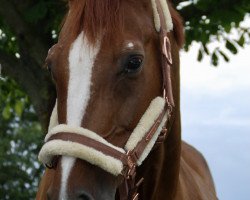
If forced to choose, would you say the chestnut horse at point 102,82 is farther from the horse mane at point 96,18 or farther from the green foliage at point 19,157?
the green foliage at point 19,157

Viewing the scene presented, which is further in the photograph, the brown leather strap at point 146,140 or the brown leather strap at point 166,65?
the brown leather strap at point 166,65

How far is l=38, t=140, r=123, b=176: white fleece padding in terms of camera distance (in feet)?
7.88

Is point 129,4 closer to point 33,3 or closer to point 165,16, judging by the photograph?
point 165,16

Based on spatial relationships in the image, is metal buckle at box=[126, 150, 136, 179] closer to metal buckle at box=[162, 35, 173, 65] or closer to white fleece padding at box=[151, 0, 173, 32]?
metal buckle at box=[162, 35, 173, 65]

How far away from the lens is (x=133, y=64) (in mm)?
2617

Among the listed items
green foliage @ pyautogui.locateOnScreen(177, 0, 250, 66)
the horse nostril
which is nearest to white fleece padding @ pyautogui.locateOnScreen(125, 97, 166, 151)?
the horse nostril

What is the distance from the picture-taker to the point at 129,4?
9.22 feet

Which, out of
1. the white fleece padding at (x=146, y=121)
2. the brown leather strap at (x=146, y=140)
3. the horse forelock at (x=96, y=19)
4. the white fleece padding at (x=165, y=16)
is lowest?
the brown leather strap at (x=146, y=140)

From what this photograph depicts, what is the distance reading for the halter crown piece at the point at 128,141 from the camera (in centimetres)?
242

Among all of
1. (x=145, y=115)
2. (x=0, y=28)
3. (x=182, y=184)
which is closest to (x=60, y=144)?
(x=145, y=115)

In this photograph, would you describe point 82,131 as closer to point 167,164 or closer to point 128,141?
point 128,141

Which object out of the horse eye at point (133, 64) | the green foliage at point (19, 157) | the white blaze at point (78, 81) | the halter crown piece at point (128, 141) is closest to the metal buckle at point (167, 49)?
the halter crown piece at point (128, 141)

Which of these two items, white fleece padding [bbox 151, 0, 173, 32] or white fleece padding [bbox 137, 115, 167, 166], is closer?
white fleece padding [bbox 137, 115, 167, 166]

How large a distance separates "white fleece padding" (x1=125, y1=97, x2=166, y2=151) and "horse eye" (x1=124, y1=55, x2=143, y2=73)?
213 mm
